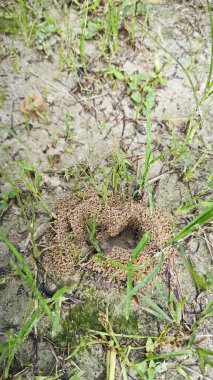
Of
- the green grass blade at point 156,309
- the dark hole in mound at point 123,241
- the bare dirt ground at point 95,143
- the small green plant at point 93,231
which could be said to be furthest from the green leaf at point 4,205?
the green grass blade at point 156,309

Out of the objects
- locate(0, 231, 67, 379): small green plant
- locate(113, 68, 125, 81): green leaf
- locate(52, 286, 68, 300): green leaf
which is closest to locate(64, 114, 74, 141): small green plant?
locate(113, 68, 125, 81): green leaf

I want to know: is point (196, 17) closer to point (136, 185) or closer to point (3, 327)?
point (136, 185)

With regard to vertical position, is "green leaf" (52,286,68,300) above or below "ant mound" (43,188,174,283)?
below

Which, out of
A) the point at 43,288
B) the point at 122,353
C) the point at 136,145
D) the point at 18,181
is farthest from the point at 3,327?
the point at 136,145

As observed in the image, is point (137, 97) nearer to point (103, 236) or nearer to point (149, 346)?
point (103, 236)

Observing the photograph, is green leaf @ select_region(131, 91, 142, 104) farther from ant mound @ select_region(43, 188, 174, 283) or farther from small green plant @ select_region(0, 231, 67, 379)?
small green plant @ select_region(0, 231, 67, 379)

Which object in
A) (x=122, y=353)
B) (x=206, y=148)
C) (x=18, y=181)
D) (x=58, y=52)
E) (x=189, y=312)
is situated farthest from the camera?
(x=58, y=52)

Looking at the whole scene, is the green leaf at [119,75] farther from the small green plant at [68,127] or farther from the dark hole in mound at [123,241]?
the dark hole in mound at [123,241]

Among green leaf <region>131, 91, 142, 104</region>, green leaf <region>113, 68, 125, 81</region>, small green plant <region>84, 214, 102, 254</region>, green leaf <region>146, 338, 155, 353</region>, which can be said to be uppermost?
green leaf <region>113, 68, 125, 81</region>
